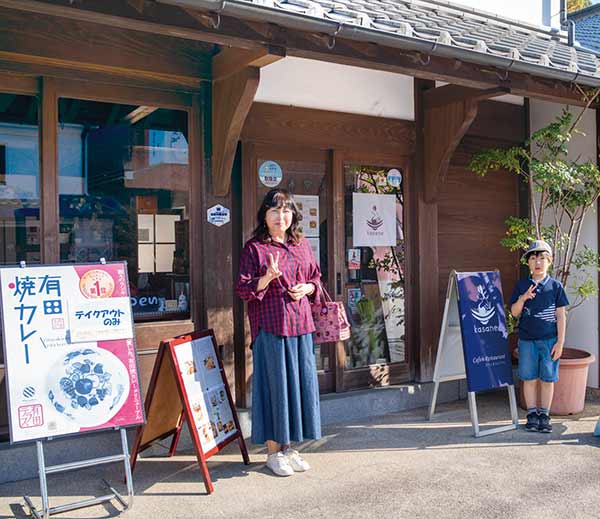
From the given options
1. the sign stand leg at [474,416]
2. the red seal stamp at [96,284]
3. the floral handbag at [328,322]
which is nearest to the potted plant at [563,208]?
the sign stand leg at [474,416]

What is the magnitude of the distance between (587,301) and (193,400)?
4243 millimetres

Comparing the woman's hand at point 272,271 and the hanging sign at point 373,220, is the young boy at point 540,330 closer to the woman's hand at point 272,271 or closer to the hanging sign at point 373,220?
Answer: the hanging sign at point 373,220

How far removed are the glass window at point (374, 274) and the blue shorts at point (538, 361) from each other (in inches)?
47.1

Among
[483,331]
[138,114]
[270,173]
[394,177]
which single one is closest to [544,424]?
[483,331]

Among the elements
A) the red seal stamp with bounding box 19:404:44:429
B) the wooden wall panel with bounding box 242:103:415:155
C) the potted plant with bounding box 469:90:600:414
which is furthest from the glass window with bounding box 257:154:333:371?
the red seal stamp with bounding box 19:404:44:429

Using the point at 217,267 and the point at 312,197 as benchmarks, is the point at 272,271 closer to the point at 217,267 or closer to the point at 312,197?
the point at 217,267

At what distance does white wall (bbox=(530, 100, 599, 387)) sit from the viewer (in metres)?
6.43

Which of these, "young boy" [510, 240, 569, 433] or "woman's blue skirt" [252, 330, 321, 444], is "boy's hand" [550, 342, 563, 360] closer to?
"young boy" [510, 240, 569, 433]

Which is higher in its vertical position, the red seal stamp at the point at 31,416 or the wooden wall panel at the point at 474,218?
the wooden wall panel at the point at 474,218

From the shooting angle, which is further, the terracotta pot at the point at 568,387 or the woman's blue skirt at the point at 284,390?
the terracotta pot at the point at 568,387

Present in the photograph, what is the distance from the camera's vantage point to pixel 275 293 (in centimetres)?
422

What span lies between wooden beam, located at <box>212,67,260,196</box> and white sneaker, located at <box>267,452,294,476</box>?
1.92 m

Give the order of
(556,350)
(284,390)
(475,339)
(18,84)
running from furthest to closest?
(475,339) → (556,350) → (18,84) → (284,390)

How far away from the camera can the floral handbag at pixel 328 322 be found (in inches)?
174
